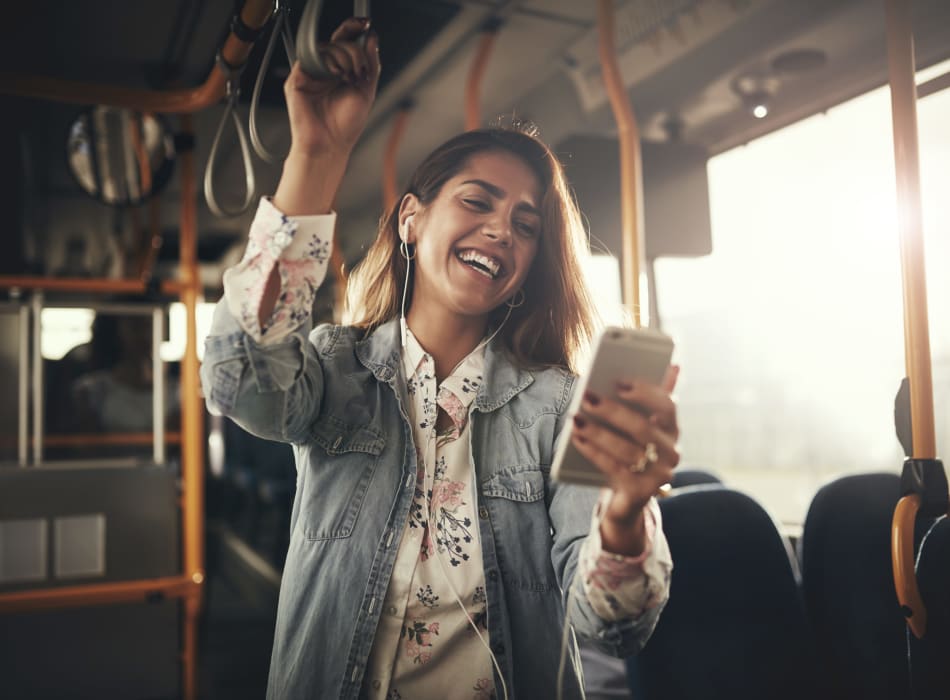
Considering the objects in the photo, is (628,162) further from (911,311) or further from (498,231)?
(498,231)

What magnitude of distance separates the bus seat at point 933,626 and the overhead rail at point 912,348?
30 millimetres

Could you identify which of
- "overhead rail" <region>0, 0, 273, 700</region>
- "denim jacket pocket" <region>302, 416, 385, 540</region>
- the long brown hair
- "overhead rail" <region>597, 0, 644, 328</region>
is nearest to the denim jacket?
"denim jacket pocket" <region>302, 416, 385, 540</region>

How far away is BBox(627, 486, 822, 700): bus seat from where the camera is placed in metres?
1.69

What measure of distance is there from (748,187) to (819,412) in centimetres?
103

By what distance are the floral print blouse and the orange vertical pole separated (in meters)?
1.65

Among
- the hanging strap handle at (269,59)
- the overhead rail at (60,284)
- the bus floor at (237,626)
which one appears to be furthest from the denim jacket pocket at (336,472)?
the bus floor at (237,626)

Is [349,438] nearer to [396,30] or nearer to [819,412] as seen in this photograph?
[396,30]

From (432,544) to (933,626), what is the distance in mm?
973

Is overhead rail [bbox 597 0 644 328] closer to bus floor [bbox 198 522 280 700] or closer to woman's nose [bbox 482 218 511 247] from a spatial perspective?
woman's nose [bbox 482 218 511 247]

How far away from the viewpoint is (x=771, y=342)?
332cm

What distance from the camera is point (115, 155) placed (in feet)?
8.85

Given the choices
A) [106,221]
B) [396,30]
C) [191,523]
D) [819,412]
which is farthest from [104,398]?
[819,412]

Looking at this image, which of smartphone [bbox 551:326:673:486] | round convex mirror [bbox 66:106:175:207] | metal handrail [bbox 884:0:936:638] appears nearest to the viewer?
smartphone [bbox 551:326:673:486]

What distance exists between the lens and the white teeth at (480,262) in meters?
1.10
